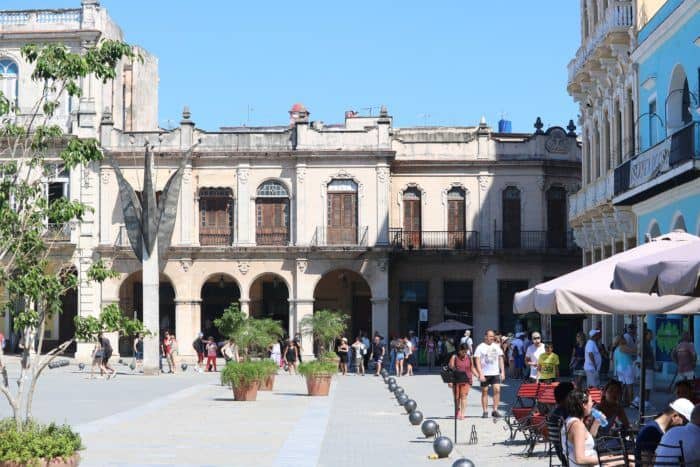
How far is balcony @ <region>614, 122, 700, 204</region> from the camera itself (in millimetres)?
25625

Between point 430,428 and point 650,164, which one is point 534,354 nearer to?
point 430,428

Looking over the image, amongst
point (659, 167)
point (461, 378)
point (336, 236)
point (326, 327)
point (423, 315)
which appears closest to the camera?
point (461, 378)

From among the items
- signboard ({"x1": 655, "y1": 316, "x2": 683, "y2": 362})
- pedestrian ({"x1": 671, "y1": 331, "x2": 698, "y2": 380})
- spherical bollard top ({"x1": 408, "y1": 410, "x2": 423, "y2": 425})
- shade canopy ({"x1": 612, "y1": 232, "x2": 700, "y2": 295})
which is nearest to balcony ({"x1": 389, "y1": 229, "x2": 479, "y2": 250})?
signboard ({"x1": 655, "y1": 316, "x2": 683, "y2": 362})

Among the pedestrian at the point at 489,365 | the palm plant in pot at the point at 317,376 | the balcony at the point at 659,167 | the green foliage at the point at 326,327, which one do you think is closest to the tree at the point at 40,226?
the pedestrian at the point at 489,365

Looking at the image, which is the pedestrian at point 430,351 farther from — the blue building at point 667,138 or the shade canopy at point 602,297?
the shade canopy at point 602,297

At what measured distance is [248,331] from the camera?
38219 mm

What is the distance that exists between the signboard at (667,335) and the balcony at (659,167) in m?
2.89

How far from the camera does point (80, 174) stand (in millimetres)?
52406

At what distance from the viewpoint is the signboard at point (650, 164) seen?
27.6 metres

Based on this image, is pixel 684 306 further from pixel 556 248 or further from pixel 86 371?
pixel 556 248

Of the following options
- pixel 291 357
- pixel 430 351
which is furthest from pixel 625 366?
pixel 430 351

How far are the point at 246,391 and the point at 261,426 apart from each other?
6.69 metres

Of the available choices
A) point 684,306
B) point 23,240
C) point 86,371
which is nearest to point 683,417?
point 684,306

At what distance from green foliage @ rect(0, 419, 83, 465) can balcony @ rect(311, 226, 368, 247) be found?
129 ft
